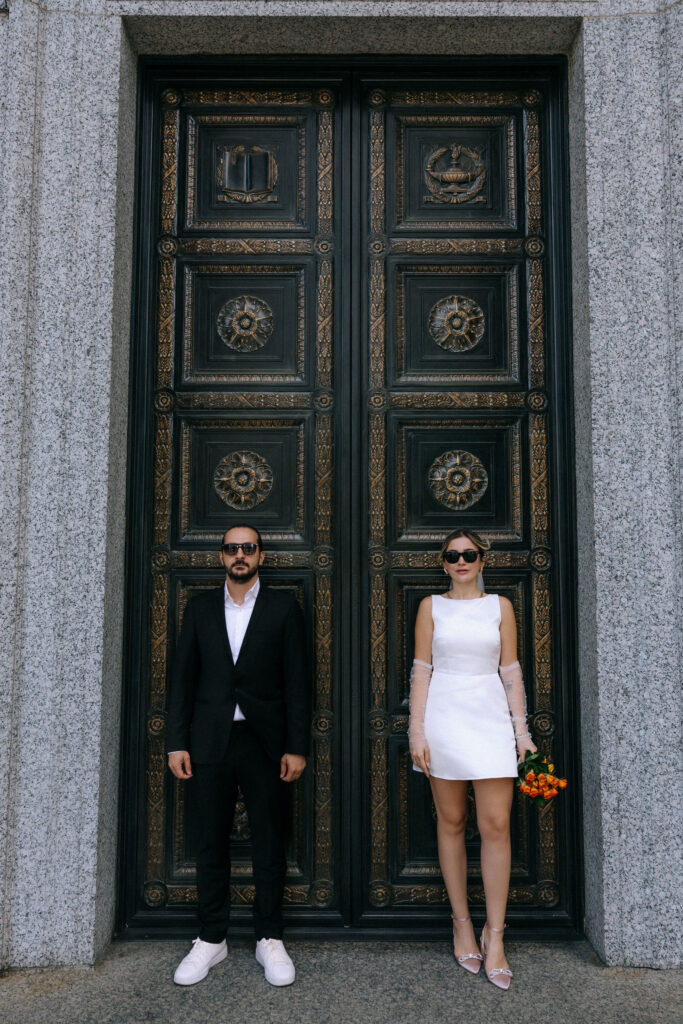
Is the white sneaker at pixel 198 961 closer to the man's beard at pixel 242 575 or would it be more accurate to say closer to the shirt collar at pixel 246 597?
the shirt collar at pixel 246 597

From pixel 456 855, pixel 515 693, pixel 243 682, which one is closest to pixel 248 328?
pixel 243 682

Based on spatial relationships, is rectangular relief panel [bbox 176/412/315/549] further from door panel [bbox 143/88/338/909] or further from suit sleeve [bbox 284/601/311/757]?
suit sleeve [bbox 284/601/311/757]

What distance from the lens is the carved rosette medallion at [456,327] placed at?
4.61 m

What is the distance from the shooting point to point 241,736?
12.8ft

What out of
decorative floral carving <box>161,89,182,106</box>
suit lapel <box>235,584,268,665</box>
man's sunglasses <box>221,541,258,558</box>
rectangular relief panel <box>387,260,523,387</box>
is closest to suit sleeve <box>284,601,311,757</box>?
suit lapel <box>235,584,268,665</box>

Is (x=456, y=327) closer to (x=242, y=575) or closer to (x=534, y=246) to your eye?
(x=534, y=246)

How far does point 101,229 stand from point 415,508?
2462mm

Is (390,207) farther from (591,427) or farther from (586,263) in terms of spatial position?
(591,427)

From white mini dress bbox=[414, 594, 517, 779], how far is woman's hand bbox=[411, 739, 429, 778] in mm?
27

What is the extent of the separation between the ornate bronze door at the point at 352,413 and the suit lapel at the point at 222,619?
16.0 inches

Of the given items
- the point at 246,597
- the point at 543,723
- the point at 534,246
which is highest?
the point at 534,246

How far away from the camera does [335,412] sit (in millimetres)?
4543

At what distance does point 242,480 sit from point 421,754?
193cm

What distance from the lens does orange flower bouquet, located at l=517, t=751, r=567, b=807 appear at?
3592 mm
